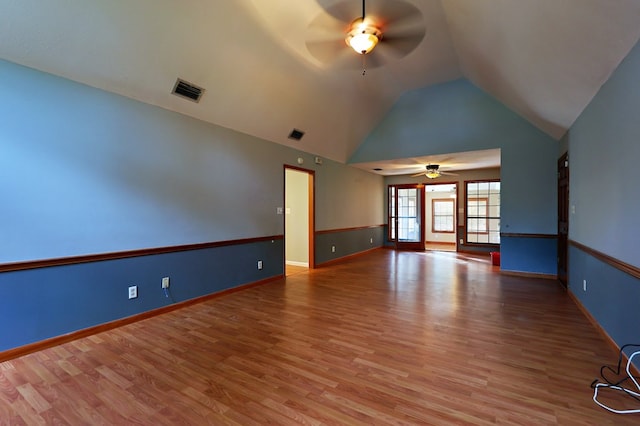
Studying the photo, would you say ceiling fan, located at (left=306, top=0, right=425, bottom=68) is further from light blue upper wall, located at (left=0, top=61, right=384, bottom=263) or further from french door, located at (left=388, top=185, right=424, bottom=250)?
french door, located at (left=388, top=185, right=424, bottom=250)

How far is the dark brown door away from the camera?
14.7ft

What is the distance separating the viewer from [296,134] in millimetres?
5297

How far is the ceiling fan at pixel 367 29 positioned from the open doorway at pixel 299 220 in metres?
3.04

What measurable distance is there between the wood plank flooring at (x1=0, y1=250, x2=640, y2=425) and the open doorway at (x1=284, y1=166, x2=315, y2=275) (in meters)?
2.48

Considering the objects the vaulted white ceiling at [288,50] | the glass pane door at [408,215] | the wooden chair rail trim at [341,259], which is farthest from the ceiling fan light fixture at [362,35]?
the glass pane door at [408,215]

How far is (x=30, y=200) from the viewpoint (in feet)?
8.41

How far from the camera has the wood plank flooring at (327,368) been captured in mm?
1776

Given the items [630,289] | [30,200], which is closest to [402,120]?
[630,289]

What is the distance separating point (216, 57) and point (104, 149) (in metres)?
1.58

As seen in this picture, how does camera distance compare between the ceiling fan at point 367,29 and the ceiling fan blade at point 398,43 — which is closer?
the ceiling fan at point 367,29

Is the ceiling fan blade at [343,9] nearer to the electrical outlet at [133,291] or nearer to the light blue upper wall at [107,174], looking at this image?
the light blue upper wall at [107,174]

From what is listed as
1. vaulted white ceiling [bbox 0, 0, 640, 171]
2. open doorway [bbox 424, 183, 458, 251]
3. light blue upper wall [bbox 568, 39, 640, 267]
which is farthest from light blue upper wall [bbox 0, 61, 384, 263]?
open doorway [bbox 424, 183, 458, 251]

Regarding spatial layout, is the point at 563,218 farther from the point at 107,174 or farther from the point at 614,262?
the point at 107,174

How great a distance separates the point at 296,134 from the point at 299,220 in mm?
1985
